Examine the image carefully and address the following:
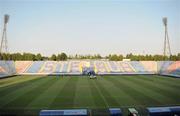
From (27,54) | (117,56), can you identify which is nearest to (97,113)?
(27,54)

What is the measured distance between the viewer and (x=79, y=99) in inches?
704

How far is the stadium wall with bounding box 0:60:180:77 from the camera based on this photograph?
1768 inches

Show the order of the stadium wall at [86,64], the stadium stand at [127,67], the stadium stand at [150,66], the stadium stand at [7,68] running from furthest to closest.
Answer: the stadium stand at [150,66], the stadium stand at [127,67], the stadium wall at [86,64], the stadium stand at [7,68]

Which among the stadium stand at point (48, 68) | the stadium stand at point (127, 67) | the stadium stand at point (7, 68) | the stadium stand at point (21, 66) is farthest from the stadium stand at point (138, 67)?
the stadium stand at point (7, 68)

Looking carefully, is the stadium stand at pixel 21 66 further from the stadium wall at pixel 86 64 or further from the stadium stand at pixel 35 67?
the stadium stand at pixel 35 67

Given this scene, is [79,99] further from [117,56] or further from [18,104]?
[117,56]

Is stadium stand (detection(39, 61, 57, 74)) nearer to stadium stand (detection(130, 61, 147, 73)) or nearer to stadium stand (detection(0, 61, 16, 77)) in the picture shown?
stadium stand (detection(0, 61, 16, 77))

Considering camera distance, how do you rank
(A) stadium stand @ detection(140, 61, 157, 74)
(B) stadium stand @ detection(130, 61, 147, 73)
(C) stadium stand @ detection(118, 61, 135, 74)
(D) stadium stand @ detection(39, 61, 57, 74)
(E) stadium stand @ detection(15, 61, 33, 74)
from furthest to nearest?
(A) stadium stand @ detection(140, 61, 157, 74) → (B) stadium stand @ detection(130, 61, 147, 73) → (C) stadium stand @ detection(118, 61, 135, 74) → (D) stadium stand @ detection(39, 61, 57, 74) → (E) stadium stand @ detection(15, 61, 33, 74)

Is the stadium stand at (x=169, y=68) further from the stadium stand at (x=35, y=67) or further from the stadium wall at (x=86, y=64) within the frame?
the stadium stand at (x=35, y=67)

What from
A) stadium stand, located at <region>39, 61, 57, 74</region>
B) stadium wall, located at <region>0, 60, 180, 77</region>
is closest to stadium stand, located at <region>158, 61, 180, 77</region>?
stadium wall, located at <region>0, 60, 180, 77</region>

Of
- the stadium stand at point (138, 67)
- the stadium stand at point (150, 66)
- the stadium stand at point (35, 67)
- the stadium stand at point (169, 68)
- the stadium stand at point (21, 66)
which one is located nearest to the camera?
the stadium stand at point (169, 68)

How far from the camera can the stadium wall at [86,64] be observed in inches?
1768

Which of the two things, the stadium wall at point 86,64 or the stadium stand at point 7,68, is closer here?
the stadium stand at point 7,68

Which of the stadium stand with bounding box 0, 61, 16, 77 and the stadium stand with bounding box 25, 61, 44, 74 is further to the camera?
the stadium stand with bounding box 25, 61, 44, 74
